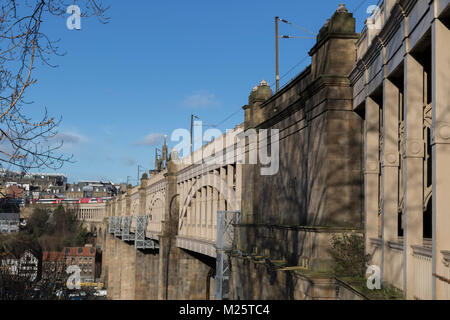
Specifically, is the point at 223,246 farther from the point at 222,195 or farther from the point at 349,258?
the point at 349,258

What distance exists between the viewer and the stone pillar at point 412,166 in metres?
9.50

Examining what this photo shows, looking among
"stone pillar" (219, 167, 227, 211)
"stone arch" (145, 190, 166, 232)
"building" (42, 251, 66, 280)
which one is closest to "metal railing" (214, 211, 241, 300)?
"stone pillar" (219, 167, 227, 211)

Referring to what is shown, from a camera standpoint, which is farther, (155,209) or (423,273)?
(155,209)

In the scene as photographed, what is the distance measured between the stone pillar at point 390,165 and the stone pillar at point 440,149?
2809 mm

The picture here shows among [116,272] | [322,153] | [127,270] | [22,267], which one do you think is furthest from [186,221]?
[116,272]

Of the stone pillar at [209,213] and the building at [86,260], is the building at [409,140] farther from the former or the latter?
the building at [86,260]

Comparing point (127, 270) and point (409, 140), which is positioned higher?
point (409, 140)

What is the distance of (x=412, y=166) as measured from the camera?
9.58 m

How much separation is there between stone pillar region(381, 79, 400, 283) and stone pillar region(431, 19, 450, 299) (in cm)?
281

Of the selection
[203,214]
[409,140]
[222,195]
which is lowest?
[203,214]

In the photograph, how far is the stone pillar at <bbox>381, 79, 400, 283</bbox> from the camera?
11000 mm

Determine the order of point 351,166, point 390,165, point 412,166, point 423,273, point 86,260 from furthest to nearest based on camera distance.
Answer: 1. point 86,260
2. point 351,166
3. point 390,165
4. point 412,166
5. point 423,273

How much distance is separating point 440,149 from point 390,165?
3.01 metres

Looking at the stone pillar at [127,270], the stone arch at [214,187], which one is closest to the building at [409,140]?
the stone arch at [214,187]
